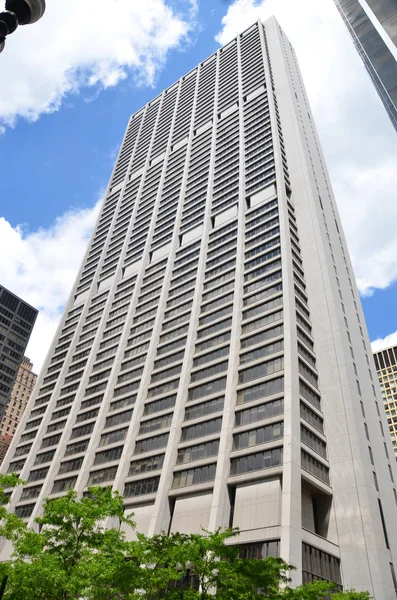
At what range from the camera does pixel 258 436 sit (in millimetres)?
49844

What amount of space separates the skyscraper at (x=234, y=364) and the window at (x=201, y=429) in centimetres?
27

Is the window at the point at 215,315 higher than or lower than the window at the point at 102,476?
higher

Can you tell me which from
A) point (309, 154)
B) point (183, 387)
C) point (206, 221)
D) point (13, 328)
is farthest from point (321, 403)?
point (13, 328)

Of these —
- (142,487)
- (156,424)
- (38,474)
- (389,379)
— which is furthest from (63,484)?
(389,379)

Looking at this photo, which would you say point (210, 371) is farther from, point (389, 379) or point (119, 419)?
point (389, 379)

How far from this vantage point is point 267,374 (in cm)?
5494

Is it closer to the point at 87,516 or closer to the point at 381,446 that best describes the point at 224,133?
the point at 381,446

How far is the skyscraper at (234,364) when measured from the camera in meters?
46.3

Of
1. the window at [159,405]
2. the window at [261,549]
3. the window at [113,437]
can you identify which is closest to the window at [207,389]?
the window at [159,405]

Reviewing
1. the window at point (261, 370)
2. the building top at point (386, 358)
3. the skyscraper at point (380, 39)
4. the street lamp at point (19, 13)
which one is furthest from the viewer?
the building top at point (386, 358)

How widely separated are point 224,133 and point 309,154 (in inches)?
956

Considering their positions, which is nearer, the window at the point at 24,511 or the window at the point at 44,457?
the window at the point at 24,511

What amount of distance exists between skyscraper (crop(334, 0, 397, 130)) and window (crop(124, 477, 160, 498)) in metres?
51.7

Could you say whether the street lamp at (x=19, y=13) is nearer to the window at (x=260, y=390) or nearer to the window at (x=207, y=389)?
the window at (x=260, y=390)
